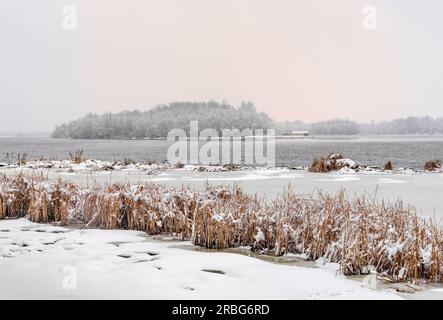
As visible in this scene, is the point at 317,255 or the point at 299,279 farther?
the point at 317,255

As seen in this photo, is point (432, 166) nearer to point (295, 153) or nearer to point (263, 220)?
point (263, 220)

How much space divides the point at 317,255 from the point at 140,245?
2997mm

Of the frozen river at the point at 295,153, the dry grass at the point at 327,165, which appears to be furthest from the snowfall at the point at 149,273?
the frozen river at the point at 295,153

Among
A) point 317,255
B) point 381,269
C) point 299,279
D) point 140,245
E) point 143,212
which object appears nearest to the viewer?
point 299,279

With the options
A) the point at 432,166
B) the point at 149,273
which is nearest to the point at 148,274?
the point at 149,273

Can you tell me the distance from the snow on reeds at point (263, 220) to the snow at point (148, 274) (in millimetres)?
502

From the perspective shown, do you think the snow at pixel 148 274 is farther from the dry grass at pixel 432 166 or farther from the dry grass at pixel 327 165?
the dry grass at pixel 432 166

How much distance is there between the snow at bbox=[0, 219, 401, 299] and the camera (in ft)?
18.5

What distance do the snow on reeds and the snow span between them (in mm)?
502
